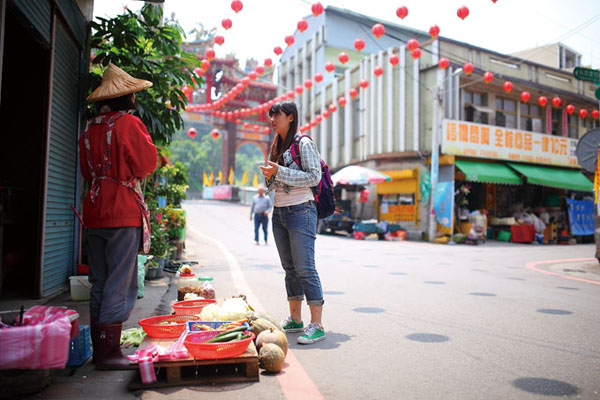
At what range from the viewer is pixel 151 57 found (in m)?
5.45

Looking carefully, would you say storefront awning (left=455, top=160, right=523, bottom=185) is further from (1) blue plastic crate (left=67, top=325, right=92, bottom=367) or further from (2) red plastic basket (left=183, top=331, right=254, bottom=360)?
(1) blue plastic crate (left=67, top=325, right=92, bottom=367)

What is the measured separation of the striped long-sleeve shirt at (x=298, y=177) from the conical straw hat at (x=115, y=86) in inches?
45.0

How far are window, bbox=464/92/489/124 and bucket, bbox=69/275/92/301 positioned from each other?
1775cm

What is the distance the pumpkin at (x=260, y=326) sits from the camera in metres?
3.16

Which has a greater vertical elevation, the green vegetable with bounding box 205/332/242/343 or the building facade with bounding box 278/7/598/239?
the building facade with bounding box 278/7/598/239

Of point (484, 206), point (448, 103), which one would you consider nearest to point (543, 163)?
point (484, 206)

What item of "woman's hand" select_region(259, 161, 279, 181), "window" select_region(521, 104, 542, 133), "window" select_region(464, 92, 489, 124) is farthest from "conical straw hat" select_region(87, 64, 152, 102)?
"window" select_region(521, 104, 542, 133)

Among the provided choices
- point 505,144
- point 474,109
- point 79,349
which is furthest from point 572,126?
point 79,349

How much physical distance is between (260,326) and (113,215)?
1231mm

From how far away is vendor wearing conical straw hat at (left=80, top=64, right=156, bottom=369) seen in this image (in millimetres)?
2750

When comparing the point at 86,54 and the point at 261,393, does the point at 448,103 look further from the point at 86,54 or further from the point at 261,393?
the point at 261,393

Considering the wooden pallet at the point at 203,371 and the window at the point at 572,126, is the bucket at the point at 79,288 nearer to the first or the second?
the wooden pallet at the point at 203,371

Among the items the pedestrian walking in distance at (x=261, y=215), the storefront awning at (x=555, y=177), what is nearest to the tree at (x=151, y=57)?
the pedestrian walking in distance at (x=261, y=215)

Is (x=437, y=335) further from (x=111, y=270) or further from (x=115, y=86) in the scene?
(x=115, y=86)
